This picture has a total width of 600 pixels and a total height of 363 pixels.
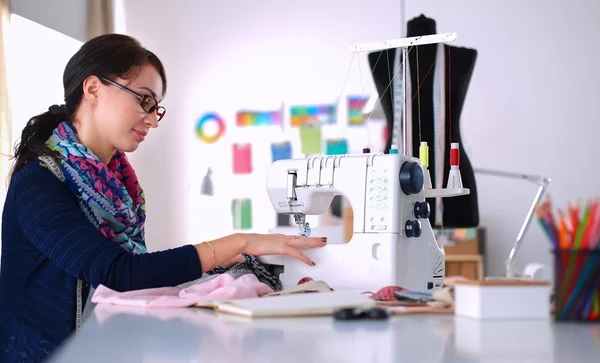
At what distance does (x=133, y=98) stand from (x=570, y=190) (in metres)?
3.98

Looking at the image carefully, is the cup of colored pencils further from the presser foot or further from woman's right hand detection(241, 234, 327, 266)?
the presser foot

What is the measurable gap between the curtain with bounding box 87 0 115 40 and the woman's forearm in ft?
13.1

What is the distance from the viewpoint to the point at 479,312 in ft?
3.72

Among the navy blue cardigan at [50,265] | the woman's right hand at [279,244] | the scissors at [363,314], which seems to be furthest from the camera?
the woman's right hand at [279,244]

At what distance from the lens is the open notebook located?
124 centimetres

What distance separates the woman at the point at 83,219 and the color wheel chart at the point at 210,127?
365 centimetres

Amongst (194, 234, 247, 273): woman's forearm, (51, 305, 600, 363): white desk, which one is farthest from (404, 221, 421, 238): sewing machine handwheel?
(51, 305, 600, 363): white desk

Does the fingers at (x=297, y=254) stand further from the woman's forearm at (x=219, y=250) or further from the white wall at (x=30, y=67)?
the white wall at (x=30, y=67)

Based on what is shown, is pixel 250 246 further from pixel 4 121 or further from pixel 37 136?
pixel 4 121

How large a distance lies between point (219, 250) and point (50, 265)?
452 millimetres

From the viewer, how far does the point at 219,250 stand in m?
1.67

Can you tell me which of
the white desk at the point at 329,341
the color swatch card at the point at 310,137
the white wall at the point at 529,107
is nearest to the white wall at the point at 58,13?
the color swatch card at the point at 310,137

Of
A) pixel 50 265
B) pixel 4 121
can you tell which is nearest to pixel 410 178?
pixel 50 265

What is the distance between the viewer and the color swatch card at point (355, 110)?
18.5ft
